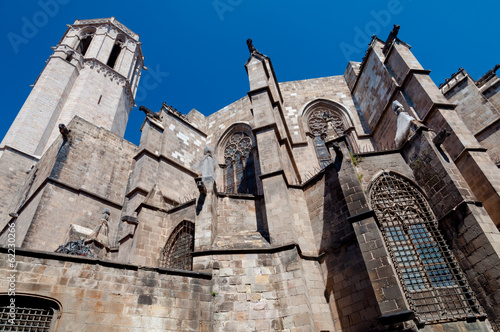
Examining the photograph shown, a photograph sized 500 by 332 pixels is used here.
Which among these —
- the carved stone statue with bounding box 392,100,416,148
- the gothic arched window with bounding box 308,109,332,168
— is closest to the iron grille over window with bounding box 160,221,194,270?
the gothic arched window with bounding box 308,109,332,168

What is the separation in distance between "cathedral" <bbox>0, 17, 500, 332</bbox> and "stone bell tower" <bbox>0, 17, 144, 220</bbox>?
6.77 feet

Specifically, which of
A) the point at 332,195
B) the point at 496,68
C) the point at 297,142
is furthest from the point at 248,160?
the point at 496,68

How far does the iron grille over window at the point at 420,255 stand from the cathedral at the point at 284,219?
1.4 inches

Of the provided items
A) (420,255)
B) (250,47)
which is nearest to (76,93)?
(250,47)

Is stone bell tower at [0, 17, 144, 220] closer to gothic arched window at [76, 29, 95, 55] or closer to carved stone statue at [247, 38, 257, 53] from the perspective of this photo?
gothic arched window at [76, 29, 95, 55]

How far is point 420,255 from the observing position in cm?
732

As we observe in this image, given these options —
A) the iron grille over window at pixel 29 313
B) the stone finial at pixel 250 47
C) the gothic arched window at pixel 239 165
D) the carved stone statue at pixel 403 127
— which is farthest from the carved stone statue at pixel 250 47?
the iron grille over window at pixel 29 313

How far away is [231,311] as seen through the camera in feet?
Result: 22.8

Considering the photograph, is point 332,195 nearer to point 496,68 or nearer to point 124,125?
point 496,68

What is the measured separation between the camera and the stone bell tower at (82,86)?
20.0 meters

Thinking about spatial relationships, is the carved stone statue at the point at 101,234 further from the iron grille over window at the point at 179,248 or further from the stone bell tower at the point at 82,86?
the stone bell tower at the point at 82,86

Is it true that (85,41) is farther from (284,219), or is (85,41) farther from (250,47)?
(284,219)

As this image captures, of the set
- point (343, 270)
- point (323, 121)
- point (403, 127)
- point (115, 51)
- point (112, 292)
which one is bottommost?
point (112, 292)

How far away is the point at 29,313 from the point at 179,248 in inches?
191
